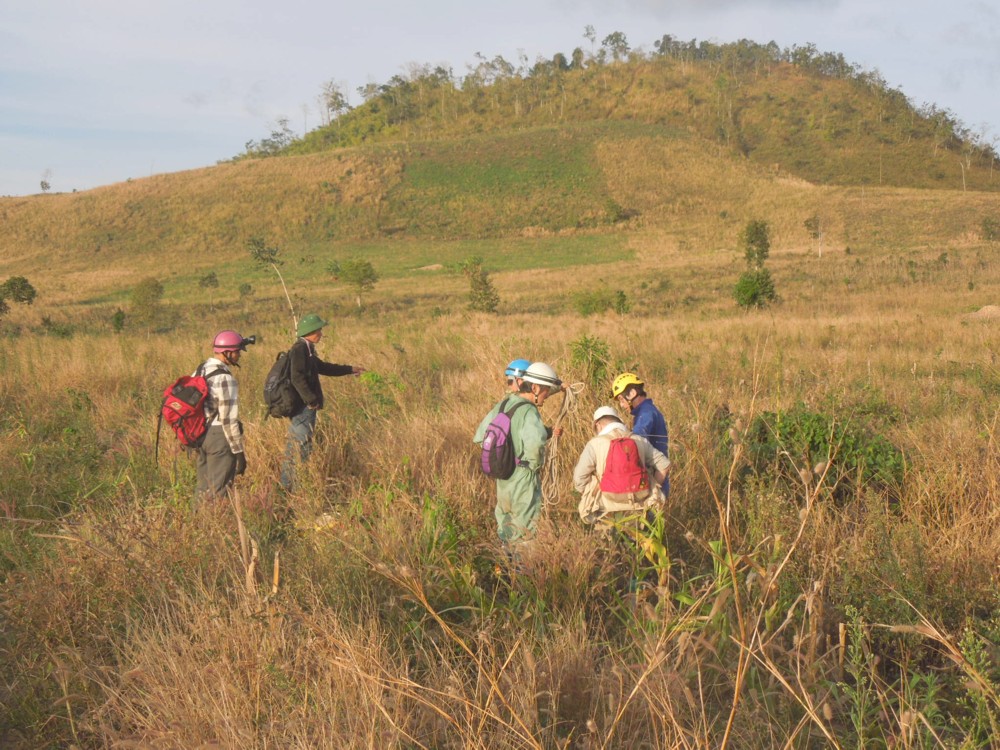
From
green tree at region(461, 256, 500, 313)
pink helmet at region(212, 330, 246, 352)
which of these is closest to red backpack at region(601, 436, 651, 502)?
pink helmet at region(212, 330, 246, 352)

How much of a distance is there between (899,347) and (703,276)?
20.5m

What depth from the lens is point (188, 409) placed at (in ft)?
16.3

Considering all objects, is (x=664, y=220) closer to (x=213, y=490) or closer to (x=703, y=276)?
(x=703, y=276)

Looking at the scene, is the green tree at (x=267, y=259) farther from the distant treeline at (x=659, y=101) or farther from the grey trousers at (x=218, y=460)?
the distant treeline at (x=659, y=101)

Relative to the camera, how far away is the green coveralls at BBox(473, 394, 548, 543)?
4027mm

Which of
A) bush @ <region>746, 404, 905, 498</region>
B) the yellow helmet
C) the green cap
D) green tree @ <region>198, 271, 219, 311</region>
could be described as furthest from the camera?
green tree @ <region>198, 271, 219, 311</region>

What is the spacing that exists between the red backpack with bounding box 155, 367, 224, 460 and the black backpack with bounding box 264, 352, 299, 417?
76 centimetres

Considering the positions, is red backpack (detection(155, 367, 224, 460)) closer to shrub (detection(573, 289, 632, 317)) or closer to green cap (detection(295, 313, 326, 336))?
green cap (detection(295, 313, 326, 336))

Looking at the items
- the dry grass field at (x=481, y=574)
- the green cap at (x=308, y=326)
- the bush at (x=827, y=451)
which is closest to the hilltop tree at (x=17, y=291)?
the dry grass field at (x=481, y=574)

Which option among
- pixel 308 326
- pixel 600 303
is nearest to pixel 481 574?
pixel 308 326

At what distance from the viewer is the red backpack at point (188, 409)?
4.97 m

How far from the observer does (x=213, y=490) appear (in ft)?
16.4

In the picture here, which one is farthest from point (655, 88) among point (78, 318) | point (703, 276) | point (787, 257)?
point (78, 318)

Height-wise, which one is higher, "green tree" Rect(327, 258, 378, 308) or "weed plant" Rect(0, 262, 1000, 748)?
"green tree" Rect(327, 258, 378, 308)
